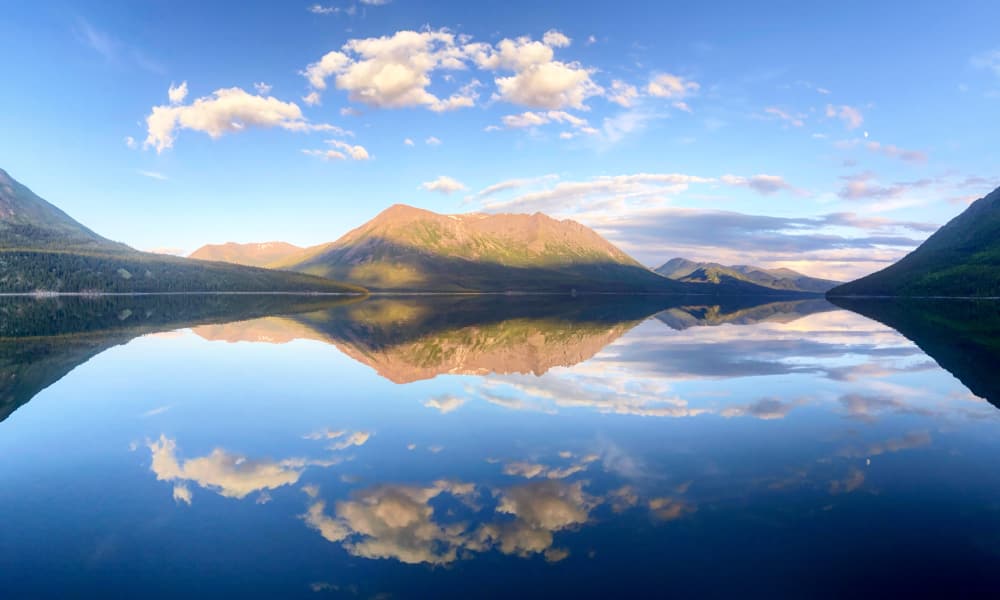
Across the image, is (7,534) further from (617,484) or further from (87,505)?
(617,484)

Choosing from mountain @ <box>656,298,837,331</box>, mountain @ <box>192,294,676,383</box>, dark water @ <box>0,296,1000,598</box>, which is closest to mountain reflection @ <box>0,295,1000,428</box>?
mountain @ <box>192,294,676,383</box>

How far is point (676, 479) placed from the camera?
52.1ft

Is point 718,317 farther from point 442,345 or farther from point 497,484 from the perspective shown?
point 497,484

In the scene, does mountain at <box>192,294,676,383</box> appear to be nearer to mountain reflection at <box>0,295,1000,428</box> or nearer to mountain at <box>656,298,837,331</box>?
mountain reflection at <box>0,295,1000,428</box>

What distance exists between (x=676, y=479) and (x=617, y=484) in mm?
1956

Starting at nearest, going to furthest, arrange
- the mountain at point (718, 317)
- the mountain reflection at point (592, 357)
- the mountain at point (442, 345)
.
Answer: the mountain reflection at point (592, 357)
the mountain at point (442, 345)
the mountain at point (718, 317)

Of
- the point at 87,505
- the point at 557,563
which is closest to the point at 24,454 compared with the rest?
the point at 87,505

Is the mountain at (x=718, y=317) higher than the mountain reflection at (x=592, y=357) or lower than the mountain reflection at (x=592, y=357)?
higher

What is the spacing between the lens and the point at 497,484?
15.4m

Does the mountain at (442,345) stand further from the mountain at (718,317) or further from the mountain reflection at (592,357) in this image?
the mountain at (718,317)

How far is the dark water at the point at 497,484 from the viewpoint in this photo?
10484 mm

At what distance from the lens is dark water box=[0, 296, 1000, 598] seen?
10.5m

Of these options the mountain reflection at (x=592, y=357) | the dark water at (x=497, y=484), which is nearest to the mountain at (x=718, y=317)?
the mountain reflection at (x=592, y=357)

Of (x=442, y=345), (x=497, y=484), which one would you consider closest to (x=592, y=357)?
(x=442, y=345)
